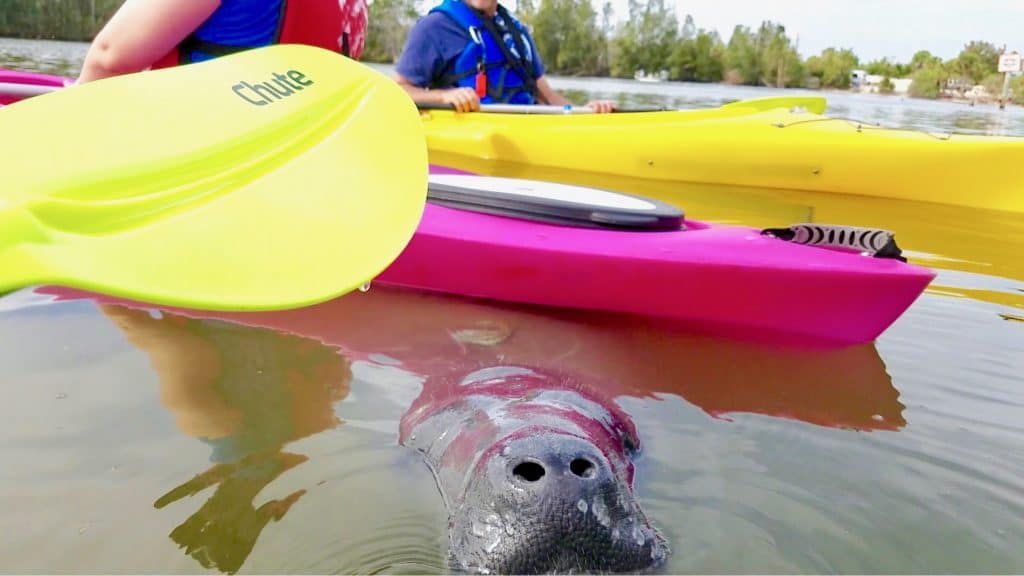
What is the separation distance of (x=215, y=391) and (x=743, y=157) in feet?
16.1

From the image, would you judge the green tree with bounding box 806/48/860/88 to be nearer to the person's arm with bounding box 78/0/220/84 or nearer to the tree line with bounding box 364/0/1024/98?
the tree line with bounding box 364/0/1024/98

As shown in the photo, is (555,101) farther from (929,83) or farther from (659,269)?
(929,83)

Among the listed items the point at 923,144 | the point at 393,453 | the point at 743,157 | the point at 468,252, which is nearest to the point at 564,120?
the point at 743,157

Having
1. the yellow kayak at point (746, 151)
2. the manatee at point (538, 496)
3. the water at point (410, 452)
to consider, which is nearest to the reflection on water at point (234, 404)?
the water at point (410, 452)

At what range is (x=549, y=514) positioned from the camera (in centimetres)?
127

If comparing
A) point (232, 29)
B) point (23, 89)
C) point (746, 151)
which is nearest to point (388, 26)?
point (746, 151)

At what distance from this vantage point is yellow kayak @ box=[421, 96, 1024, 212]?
18.1 ft

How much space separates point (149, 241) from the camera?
1.67 m

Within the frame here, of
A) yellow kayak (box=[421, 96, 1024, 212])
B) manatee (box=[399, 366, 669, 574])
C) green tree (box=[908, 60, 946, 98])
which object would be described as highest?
green tree (box=[908, 60, 946, 98])

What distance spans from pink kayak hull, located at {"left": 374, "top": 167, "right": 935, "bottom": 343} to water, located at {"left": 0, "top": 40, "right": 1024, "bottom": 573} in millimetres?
100

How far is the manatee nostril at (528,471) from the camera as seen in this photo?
131 cm

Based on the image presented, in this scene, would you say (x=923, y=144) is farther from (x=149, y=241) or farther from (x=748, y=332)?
(x=149, y=241)

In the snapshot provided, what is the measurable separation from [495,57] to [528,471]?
222 inches

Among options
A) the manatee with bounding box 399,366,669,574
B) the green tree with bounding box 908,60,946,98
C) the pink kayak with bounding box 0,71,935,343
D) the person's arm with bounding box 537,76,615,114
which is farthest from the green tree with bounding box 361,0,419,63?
the manatee with bounding box 399,366,669,574
